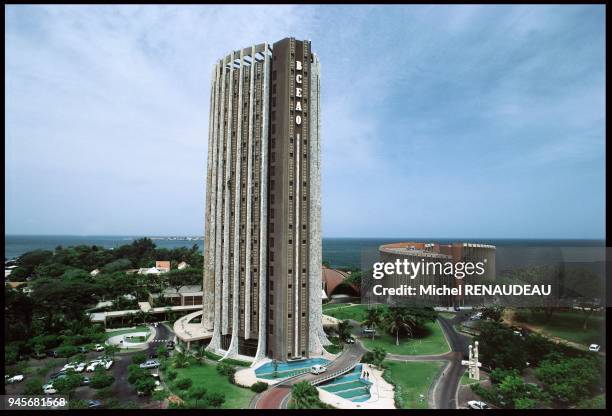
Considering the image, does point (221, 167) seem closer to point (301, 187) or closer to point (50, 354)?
point (301, 187)

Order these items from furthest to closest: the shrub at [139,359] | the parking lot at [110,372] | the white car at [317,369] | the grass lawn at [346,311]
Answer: the grass lawn at [346,311] → the shrub at [139,359] → the white car at [317,369] → the parking lot at [110,372]

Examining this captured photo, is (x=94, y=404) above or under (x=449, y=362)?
above

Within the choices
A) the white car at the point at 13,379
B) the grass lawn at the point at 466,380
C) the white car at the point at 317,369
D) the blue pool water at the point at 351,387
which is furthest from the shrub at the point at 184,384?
the grass lawn at the point at 466,380

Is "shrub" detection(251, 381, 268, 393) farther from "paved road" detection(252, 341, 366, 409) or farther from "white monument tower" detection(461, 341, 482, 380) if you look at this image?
"white monument tower" detection(461, 341, 482, 380)

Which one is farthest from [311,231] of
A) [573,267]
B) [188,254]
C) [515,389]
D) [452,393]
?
[188,254]

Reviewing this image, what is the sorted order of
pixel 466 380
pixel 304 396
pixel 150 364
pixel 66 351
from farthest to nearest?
pixel 66 351 → pixel 150 364 → pixel 466 380 → pixel 304 396

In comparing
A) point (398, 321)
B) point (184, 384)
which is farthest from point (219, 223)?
point (398, 321)

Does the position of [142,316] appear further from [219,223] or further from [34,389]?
[34,389]

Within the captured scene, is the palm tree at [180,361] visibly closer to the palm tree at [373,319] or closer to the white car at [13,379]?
the white car at [13,379]
